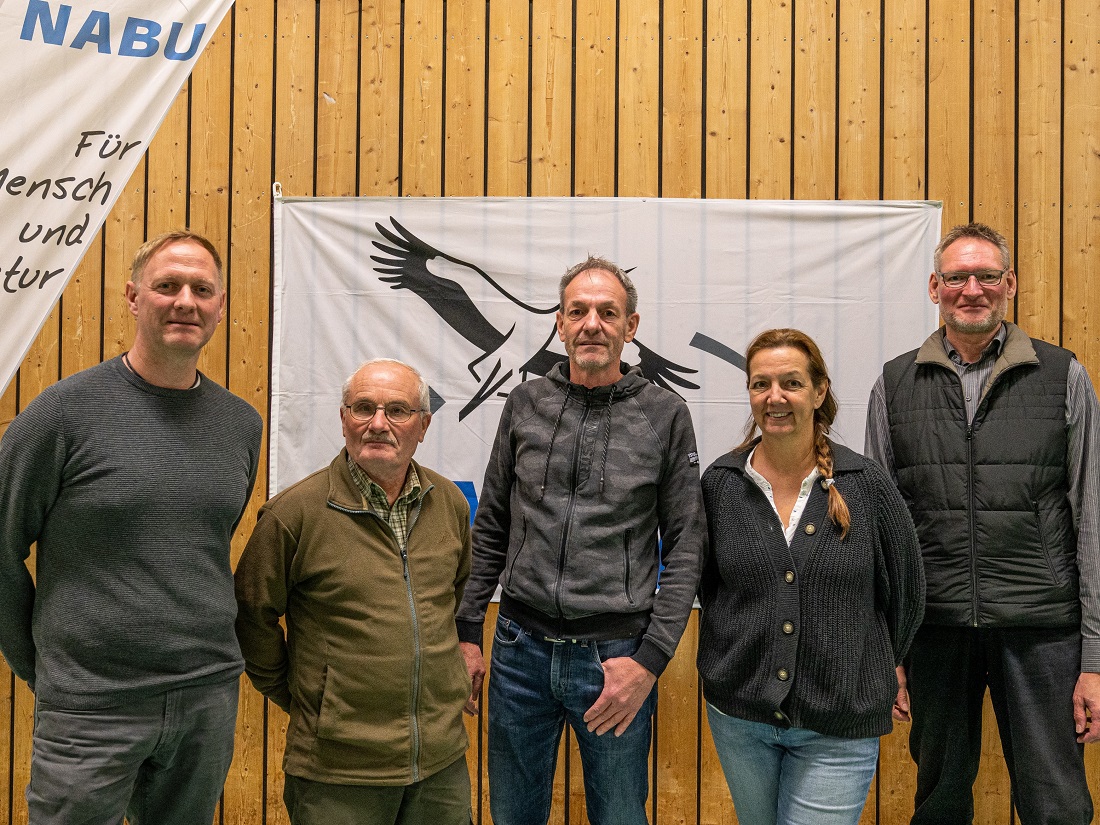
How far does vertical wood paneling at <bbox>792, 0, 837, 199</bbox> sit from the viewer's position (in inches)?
127

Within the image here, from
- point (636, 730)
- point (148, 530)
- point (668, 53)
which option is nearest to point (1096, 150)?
point (668, 53)

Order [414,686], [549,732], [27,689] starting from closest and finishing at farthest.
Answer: [414,686] < [549,732] < [27,689]

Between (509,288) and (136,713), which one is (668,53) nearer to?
(509,288)

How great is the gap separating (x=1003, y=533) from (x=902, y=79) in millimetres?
1978

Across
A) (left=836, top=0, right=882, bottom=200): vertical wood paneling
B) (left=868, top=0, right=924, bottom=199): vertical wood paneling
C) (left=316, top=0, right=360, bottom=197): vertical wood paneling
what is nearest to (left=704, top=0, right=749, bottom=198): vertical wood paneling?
(left=836, top=0, right=882, bottom=200): vertical wood paneling

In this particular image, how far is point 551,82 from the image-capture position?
128 inches

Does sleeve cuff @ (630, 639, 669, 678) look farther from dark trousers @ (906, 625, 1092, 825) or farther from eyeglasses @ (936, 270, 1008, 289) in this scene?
eyeglasses @ (936, 270, 1008, 289)

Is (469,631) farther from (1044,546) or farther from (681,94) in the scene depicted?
(681,94)

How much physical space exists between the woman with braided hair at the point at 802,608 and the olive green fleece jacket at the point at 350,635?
660 millimetres

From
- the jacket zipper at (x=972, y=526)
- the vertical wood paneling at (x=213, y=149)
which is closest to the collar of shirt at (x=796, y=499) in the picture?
the jacket zipper at (x=972, y=526)

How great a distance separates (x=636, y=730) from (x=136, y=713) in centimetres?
114

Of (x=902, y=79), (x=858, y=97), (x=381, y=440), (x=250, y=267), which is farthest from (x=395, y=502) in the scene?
(x=902, y=79)

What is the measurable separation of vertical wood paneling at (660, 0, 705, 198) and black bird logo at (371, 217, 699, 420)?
2.32ft

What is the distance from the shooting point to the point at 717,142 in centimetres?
323
